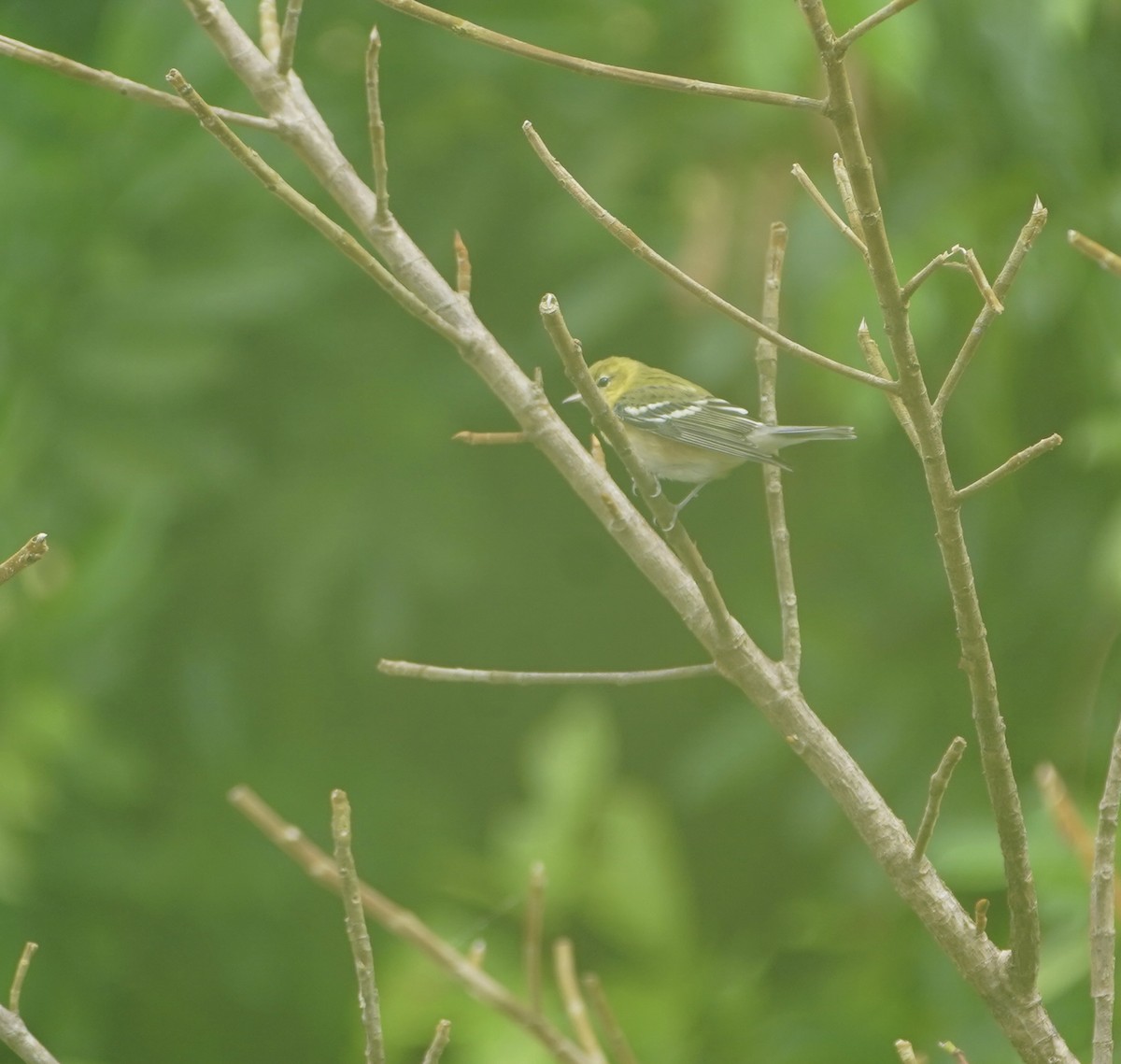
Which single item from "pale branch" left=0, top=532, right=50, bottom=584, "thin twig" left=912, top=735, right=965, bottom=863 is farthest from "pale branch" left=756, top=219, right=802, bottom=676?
"pale branch" left=0, top=532, right=50, bottom=584

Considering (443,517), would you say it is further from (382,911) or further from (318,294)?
(382,911)

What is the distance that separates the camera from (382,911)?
1.23 meters

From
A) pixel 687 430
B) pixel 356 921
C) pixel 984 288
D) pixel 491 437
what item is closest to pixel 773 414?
pixel 491 437

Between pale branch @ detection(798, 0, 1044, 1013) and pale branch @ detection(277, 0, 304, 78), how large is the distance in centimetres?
49

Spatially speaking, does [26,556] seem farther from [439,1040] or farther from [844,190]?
[844,190]

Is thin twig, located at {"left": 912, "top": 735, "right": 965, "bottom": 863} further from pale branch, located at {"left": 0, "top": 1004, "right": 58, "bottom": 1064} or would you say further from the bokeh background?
the bokeh background

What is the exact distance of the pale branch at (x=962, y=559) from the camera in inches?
38.4

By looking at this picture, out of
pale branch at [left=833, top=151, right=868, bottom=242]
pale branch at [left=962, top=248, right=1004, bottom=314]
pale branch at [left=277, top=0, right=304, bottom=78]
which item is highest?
pale branch at [left=277, top=0, right=304, bottom=78]

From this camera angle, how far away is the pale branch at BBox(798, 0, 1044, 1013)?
3.20ft

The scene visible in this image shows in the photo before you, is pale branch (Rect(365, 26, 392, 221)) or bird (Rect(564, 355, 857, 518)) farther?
bird (Rect(564, 355, 857, 518))

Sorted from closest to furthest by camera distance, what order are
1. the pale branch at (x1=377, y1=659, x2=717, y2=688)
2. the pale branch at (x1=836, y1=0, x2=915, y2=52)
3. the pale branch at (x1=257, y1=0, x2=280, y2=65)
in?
the pale branch at (x1=836, y1=0, x2=915, y2=52) < the pale branch at (x1=377, y1=659, x2=717, y2=688) < the pale branch at (x1=257, y1=0, x2=280, y2=65)

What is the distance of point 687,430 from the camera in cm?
241

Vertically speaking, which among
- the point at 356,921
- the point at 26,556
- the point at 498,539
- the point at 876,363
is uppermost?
the point at 876,363

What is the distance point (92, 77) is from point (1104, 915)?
3.52 ft
